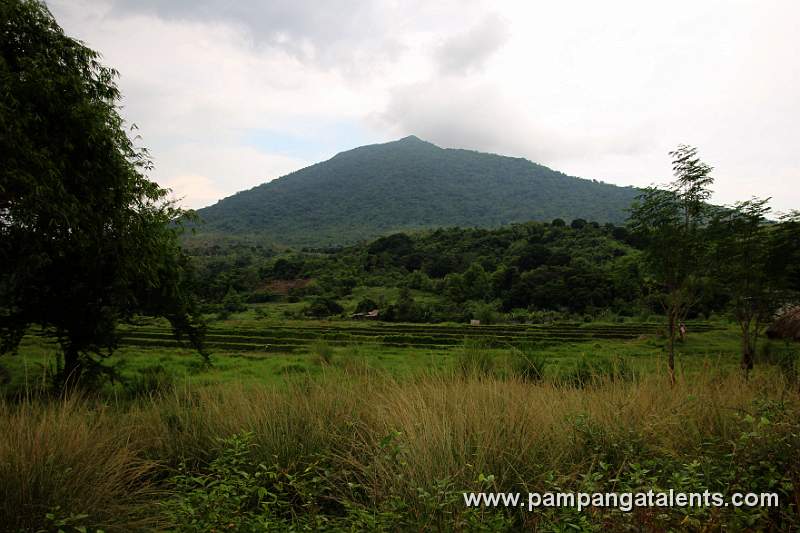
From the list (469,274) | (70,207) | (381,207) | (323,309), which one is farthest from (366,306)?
(381,207)

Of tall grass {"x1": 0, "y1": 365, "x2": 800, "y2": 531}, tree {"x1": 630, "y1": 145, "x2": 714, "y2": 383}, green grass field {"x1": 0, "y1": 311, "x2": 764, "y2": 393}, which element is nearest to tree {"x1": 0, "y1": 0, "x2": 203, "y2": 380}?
tall grass {"x1": 0, "y1": 365, "x2": 800, "y2": 531}

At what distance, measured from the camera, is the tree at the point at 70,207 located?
23.6ft

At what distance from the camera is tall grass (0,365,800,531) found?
11.5 ft

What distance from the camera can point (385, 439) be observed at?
357 centimetres

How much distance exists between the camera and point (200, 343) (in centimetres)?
1195

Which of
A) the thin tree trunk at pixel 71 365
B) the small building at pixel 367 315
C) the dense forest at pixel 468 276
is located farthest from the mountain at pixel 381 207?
the thin tree trunk at pixel 71 365

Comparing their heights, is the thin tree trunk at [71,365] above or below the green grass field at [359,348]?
above

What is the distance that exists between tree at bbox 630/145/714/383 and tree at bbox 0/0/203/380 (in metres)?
14.6

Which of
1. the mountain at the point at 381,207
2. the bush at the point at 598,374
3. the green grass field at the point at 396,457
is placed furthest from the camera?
the mountain at the point at 381,207

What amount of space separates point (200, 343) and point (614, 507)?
36.0 ft

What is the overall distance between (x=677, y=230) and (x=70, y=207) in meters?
16.7

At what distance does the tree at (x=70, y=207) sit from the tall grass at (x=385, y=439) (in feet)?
12.5

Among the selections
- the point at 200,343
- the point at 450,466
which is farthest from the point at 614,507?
the point at 200,343

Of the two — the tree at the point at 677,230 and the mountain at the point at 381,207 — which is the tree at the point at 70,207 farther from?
the mountain at the point at 381,207
